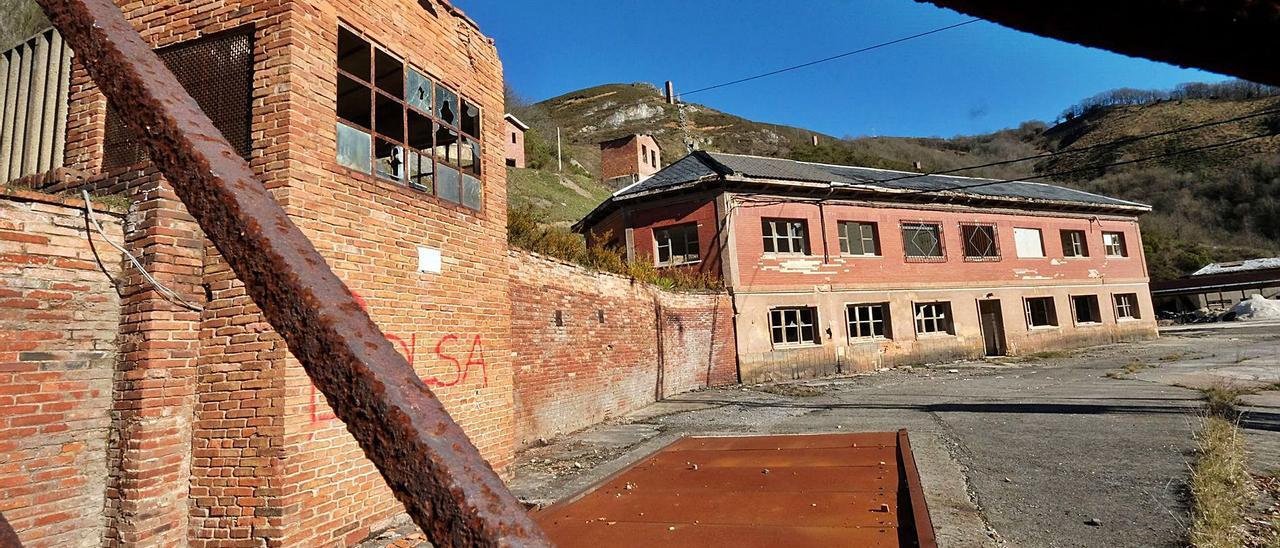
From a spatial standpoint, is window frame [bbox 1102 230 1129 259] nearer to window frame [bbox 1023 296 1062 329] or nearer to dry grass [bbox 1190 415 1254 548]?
window frame [bbox 1023 296 1062 329]

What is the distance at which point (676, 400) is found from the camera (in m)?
12.2

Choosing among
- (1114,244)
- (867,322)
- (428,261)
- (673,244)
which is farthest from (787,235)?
(1114,244)

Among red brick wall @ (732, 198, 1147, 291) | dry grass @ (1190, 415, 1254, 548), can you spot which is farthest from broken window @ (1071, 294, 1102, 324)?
dry grass @ (1190, 415, 1254, 548)

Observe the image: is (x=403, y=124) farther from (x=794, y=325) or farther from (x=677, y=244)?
(x=794, y=325)

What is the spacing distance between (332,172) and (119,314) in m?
1.76

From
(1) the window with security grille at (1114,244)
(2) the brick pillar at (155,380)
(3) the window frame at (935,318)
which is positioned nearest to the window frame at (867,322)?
(3) the window frame at (935,318)

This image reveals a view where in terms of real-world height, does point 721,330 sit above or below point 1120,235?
below

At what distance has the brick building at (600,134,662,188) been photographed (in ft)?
142

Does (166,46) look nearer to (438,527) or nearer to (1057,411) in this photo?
(438,527)

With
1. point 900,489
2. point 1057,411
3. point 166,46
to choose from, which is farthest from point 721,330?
point 166,46

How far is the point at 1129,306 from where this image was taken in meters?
22.5

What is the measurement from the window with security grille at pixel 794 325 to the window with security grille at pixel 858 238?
240 centimetres

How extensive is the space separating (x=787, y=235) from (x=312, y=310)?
53.5 ft

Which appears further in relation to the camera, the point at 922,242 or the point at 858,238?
the point at 922,242
